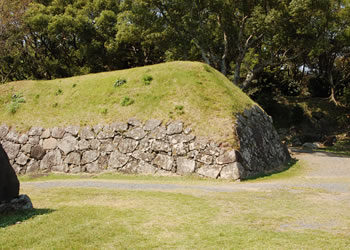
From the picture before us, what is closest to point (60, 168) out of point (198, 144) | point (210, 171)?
point (198, 144)

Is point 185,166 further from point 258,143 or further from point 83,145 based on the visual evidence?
point 83,145

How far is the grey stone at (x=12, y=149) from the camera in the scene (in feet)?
65.0

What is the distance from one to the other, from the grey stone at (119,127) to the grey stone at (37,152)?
4936 mm

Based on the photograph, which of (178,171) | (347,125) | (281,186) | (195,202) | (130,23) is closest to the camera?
(195,202)

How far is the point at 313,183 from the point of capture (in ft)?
43.4

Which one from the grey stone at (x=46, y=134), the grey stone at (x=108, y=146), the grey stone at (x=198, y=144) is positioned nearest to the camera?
the grey stone at (x=198, y=144)

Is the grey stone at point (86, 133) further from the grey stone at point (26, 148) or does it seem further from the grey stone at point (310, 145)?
the grey stone at point (310, 145)

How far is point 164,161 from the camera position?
16.4 m

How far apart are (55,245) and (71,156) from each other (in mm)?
13625

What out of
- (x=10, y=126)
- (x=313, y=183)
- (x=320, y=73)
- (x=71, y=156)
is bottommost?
(x=313, y=183)

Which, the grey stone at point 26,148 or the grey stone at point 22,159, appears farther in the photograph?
the grey stone at point 26,148

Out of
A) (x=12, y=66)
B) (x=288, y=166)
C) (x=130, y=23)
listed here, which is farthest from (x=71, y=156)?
(x=12, y=66)

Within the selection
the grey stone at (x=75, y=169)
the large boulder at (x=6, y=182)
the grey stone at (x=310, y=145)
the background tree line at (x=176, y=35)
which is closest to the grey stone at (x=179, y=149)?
the grey stone at (x=75, y=169)

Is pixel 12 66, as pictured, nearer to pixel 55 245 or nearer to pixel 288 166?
pixel 288 166
